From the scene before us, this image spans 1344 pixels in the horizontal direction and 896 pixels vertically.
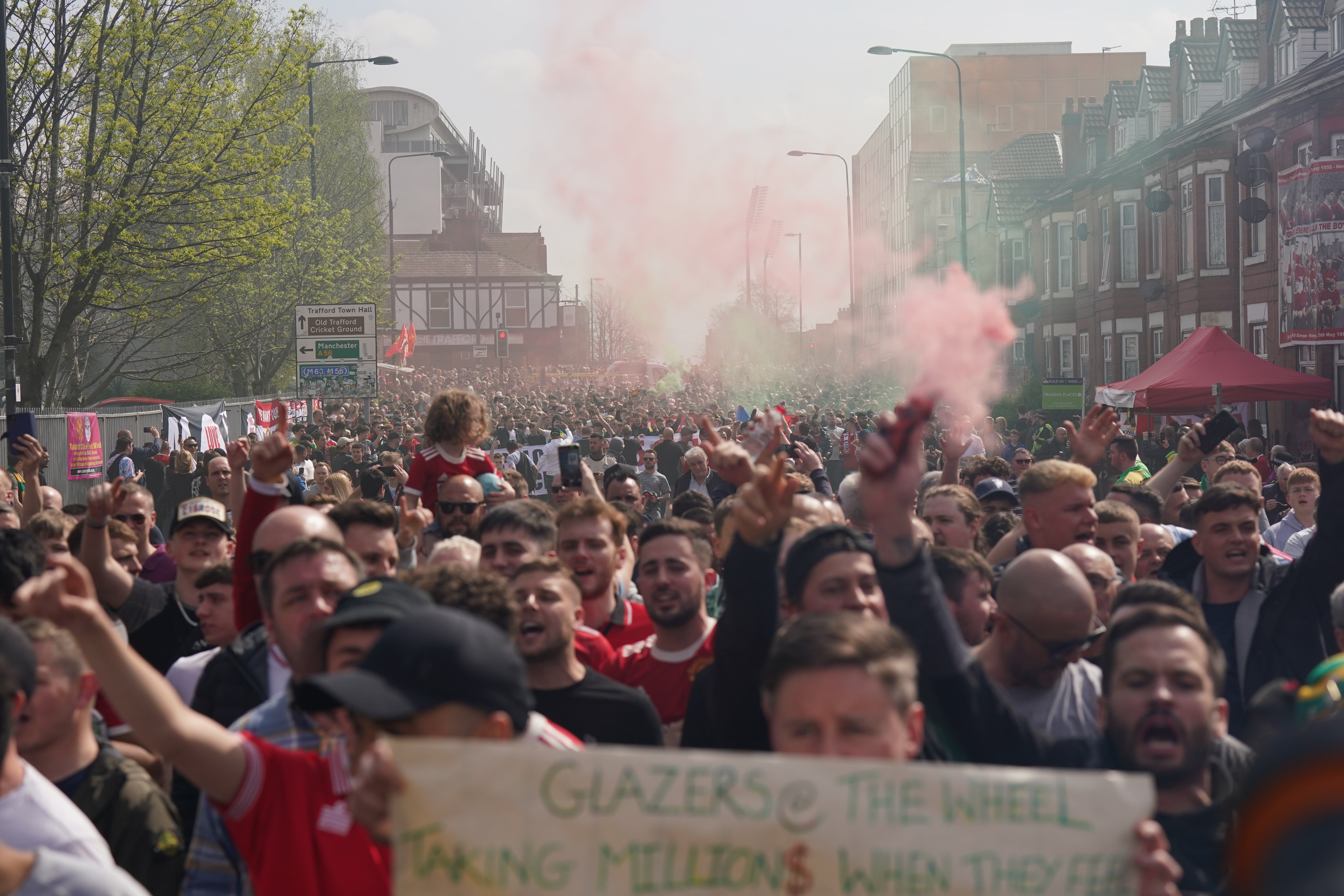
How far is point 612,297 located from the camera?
7625cm

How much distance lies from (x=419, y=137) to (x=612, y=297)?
1381 inches

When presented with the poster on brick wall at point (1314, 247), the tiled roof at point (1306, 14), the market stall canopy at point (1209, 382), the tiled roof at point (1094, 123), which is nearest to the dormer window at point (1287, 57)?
the tiled roof at point (1306, 14)

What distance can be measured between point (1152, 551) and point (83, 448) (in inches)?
630

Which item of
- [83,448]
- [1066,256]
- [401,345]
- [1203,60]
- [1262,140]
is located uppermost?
[1203,60]

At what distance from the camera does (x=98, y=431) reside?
772 inches

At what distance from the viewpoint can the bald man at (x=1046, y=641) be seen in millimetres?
4246

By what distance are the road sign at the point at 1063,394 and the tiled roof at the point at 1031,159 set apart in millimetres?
25499

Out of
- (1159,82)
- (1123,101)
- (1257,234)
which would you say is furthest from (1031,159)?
(1257,234)

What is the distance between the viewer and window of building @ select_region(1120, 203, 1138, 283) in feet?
116

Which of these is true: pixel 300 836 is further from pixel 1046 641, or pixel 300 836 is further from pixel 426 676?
pixel 1046 641

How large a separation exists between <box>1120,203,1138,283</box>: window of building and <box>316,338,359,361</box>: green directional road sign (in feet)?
68.7

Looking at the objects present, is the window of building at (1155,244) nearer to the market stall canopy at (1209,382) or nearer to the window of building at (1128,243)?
the window of building at (1128,243)

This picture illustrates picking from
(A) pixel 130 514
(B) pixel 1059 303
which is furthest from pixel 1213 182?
(A) pixel 130 514

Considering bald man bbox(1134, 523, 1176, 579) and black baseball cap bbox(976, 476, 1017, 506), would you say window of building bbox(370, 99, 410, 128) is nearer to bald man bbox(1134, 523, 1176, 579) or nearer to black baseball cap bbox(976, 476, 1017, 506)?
black baseball cap bbox(976, 476, 1017, 506)
